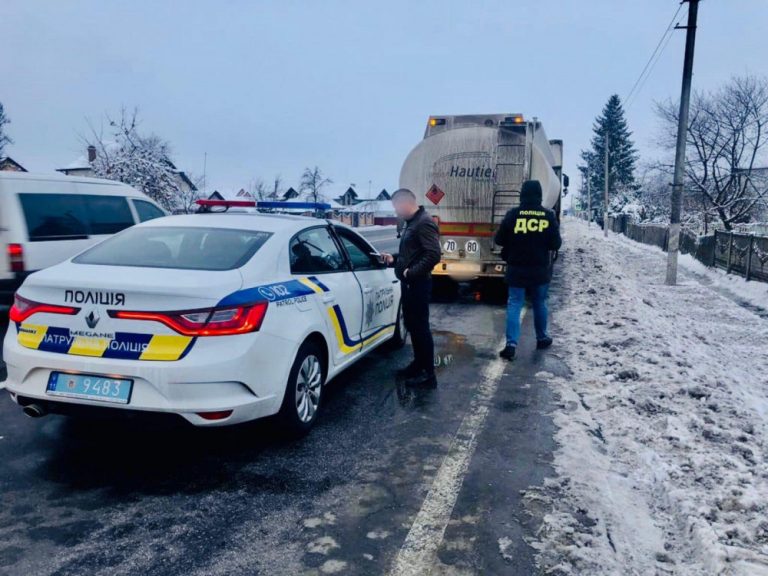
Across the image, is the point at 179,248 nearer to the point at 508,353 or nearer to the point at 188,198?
the point at 508,353

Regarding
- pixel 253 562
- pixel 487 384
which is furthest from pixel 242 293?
pixel 487 384

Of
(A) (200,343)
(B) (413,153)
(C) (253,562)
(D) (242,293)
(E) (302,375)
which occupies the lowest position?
(C) (253,562)

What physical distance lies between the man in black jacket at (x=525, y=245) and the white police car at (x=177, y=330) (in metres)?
3.12

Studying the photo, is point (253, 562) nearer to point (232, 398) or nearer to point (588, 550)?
point (232, 398)

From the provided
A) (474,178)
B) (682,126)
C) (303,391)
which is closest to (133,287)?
(303,391)

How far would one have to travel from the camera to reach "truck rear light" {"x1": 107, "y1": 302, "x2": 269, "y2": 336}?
139 inches

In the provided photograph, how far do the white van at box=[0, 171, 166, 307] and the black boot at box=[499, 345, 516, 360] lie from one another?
586cm

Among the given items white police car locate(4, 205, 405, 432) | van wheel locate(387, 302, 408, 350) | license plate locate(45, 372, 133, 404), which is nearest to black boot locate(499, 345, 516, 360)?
van wheel locate(387, 302, 408, 350)

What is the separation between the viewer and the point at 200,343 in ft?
11.7

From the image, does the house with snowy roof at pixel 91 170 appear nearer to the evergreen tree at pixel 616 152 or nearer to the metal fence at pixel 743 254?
the metal fence at pixel 743 254

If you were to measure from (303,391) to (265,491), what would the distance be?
3.09ft

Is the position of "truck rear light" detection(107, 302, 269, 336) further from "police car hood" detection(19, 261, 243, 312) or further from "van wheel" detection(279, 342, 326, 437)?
"van wheel" detection(279, 342, 326, 437)

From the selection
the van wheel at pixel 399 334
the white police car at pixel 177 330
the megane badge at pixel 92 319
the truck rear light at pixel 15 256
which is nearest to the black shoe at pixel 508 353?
the van wheel at pixel 399 334

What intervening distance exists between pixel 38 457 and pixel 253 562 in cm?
200
